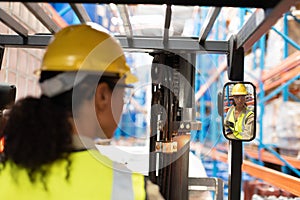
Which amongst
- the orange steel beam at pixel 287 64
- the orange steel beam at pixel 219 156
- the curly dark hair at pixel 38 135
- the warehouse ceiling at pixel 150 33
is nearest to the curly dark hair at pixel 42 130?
the curly dark hair at pixel 38 135

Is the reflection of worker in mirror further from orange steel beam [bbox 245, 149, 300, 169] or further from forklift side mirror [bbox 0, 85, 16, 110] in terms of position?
orange steel beam [bbox 245, 149, 300, 169]

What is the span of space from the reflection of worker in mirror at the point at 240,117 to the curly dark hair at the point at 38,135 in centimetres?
100

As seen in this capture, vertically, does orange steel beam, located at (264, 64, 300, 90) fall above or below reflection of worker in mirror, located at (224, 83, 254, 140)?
above

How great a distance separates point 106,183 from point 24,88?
293 cm

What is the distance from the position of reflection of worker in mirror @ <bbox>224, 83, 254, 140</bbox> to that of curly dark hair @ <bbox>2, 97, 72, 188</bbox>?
100 centimetres

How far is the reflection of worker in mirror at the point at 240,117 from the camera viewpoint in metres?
2.18

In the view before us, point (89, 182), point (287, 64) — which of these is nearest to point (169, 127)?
point (89, 182)

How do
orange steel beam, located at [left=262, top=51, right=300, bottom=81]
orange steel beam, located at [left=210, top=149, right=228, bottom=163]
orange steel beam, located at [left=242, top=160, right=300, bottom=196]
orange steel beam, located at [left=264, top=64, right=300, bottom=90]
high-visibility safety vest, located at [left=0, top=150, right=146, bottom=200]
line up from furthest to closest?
orange steel beam, located at [left=210, top=149, right=228, bottom=163]
orange steel beam, located at [left=264, top=64, right=300, bottom=90]
orange steel beam, located at [left=262, top=51, right=300, bottom=81]
orange steel beam, located at [left=242, top=160, right=300, bottom=196]
high-visibility safety vest, located at [left=0, top=150, right=146, bottom=200]

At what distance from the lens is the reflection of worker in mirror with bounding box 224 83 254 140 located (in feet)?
7.14

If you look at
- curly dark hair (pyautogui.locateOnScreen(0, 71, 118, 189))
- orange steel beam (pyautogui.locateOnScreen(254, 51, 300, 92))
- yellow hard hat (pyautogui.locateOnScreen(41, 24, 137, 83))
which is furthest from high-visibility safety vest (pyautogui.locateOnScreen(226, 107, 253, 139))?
orange steel beam (pyautogui.locateOnScreen(254, 51, 300, 92))

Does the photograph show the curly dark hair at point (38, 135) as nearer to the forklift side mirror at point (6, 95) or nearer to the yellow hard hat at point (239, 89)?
the forklift side mirror at point (6, 95)

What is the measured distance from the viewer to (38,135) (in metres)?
1.46

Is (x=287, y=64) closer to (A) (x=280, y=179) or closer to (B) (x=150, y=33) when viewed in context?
(A) (x=280, y=179)

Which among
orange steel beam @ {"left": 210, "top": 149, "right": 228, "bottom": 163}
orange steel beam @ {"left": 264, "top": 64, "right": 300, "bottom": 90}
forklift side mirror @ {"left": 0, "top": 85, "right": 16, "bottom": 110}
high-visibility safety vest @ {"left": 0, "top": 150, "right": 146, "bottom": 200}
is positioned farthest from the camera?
orange steel beam @ {"left": 210, "top": 149, "right": 228, "bottom": 163}
